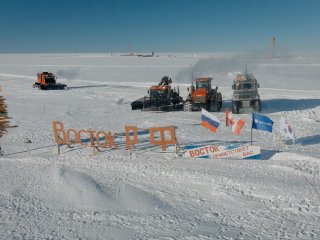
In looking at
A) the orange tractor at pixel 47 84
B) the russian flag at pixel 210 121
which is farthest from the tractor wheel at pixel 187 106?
the orange tractor at pixel 47 84

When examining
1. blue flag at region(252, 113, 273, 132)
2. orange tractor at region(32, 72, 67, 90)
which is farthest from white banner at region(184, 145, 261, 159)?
orange tractor at region(32, 72, 67, 90)

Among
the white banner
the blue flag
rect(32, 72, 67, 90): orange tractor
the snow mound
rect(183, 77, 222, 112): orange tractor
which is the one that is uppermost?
rect(32, 72, 67, 90): orange tractor

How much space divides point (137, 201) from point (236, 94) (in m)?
12.5

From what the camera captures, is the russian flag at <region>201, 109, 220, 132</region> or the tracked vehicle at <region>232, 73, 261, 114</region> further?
the tracked vehicle at <region>232, 73, 261, 114</region>

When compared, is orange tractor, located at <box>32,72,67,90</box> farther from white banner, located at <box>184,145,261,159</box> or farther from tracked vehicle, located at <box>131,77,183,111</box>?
white banner, located at <box>184,145,261,159</box>

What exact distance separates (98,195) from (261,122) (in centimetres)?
567

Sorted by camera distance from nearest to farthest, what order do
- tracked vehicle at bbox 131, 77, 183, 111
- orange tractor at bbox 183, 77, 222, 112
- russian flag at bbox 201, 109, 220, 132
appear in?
russian flag at bbox 201, 109, 220, 132, orange tractor at bbox 183, 77, 222, 112, tracked vehicle at bbox 131, 77, 183, 111

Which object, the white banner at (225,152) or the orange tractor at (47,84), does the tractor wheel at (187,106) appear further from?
the orange tractor at (47,84)

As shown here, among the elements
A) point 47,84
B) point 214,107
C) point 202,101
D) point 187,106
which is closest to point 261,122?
point 202,101

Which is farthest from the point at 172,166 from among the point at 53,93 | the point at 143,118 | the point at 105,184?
the point at 53,93

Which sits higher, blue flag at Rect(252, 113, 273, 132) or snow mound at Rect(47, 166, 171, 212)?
blue flag at Rect(252, 113, 273, 132)

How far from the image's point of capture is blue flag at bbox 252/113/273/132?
1171 cm

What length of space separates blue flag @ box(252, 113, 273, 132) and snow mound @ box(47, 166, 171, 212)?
452 centimetres

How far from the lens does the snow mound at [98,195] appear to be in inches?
335
